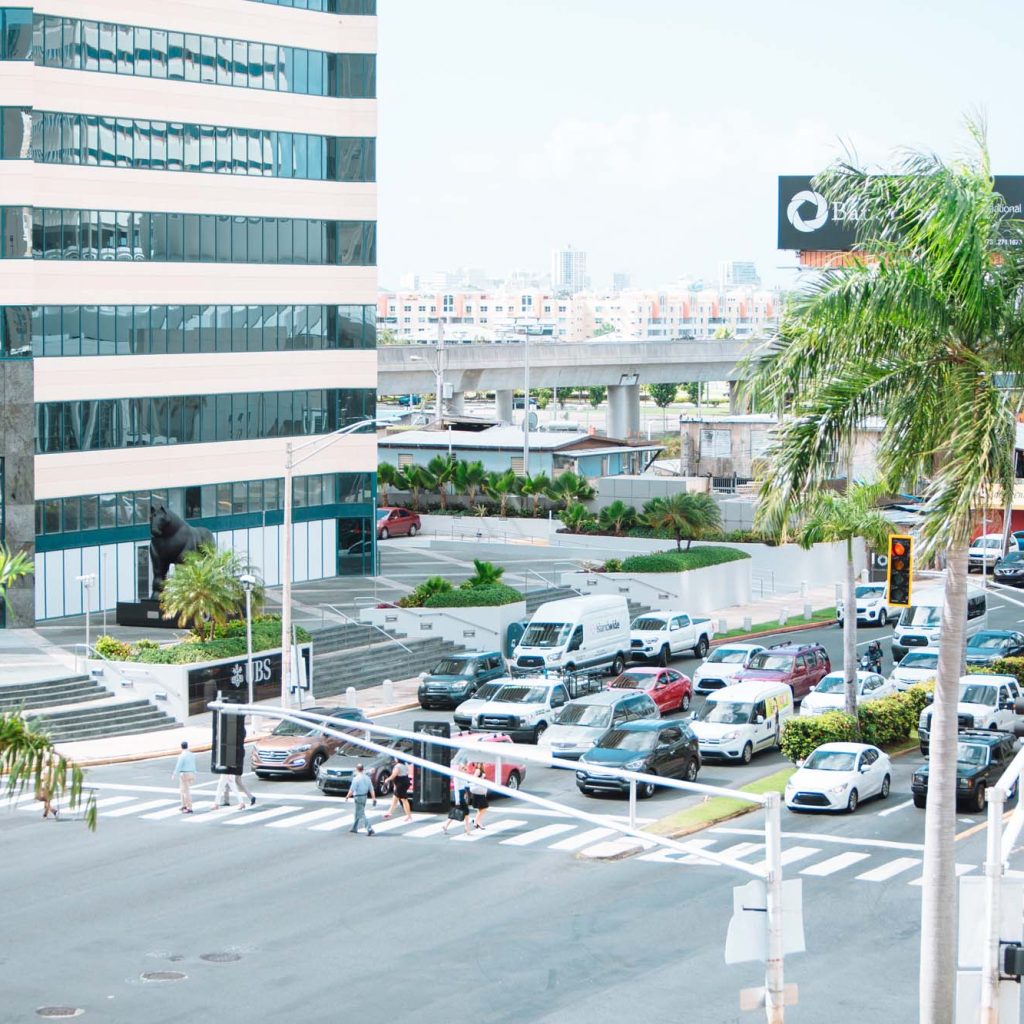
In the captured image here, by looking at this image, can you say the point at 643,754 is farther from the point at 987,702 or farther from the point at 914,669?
the point at 914,669

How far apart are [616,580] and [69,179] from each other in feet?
78.9

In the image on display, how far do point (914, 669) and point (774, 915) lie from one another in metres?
34.7

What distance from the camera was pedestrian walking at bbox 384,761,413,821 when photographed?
38.0 metres

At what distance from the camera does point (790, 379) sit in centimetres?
2098

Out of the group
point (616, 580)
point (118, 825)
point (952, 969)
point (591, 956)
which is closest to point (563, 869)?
point (591, 956)

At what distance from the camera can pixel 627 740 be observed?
133ft

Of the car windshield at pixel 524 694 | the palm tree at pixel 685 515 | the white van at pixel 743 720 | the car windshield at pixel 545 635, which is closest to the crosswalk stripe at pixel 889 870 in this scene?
the white van at pixel 743 720

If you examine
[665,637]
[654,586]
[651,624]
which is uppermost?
[654,586]

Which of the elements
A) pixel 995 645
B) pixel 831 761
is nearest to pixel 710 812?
pixel 831 761

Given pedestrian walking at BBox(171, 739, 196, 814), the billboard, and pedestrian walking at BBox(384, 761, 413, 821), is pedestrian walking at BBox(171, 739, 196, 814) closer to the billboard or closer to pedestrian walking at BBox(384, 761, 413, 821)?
pedestrian walking at BBox(384, 761, 413, 821)

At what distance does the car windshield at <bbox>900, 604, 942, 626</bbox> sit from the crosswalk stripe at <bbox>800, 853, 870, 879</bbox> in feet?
90.4

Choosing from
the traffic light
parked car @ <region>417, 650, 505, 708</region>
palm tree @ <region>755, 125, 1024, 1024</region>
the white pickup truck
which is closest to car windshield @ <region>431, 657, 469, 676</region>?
parked car @ <region>417, 650, 505, 708</region>

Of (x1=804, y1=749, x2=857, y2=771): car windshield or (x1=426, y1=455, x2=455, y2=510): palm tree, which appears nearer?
(x1=804, y1=749, x2=857, y2=771): car windshield

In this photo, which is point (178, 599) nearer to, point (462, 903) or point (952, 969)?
point (462, 903)
